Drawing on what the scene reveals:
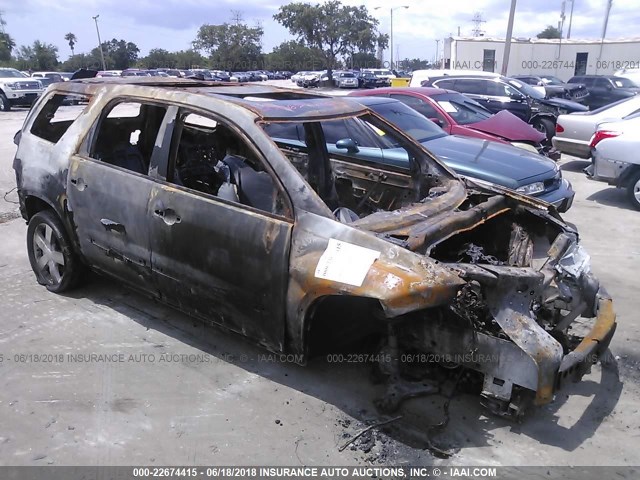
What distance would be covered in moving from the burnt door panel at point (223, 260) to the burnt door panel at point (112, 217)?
0.13m

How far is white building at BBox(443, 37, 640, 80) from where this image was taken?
44500 millimetres

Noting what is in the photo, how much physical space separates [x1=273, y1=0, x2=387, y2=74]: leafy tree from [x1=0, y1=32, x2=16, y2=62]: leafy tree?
35.7 m

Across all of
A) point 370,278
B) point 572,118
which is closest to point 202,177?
point 370,278

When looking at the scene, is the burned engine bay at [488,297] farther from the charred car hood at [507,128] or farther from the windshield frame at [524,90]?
the windshield frame at [524,90]

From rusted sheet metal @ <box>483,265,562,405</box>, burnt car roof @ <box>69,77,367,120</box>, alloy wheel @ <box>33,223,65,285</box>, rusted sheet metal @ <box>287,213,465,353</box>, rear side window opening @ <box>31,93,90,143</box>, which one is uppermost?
burnt car roof @ <box>69,77,367,120</box>

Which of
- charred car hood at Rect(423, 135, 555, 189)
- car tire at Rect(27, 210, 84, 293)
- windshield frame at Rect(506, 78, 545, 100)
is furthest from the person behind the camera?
windshield frame at Rect(506, 78, 545, 100)

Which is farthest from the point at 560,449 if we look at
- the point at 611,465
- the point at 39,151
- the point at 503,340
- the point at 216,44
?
the point at 216,44

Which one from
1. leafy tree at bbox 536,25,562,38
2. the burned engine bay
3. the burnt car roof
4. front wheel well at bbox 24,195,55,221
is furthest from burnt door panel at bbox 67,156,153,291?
leafy tree at bbox 536,25,562,38

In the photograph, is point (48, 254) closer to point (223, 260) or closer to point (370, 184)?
point (223, 260)

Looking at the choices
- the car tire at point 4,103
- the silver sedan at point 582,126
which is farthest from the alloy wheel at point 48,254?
the car tire at point 4,103

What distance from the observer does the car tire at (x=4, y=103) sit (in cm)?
2253

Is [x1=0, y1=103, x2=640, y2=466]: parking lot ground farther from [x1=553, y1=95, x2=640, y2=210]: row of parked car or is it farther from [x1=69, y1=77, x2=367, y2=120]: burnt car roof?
[x1=553, y1=95, x2=640, y2=210]: row of parked car

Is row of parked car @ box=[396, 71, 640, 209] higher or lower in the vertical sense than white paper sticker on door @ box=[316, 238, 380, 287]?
lower

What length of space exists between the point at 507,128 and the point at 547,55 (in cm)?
4482
